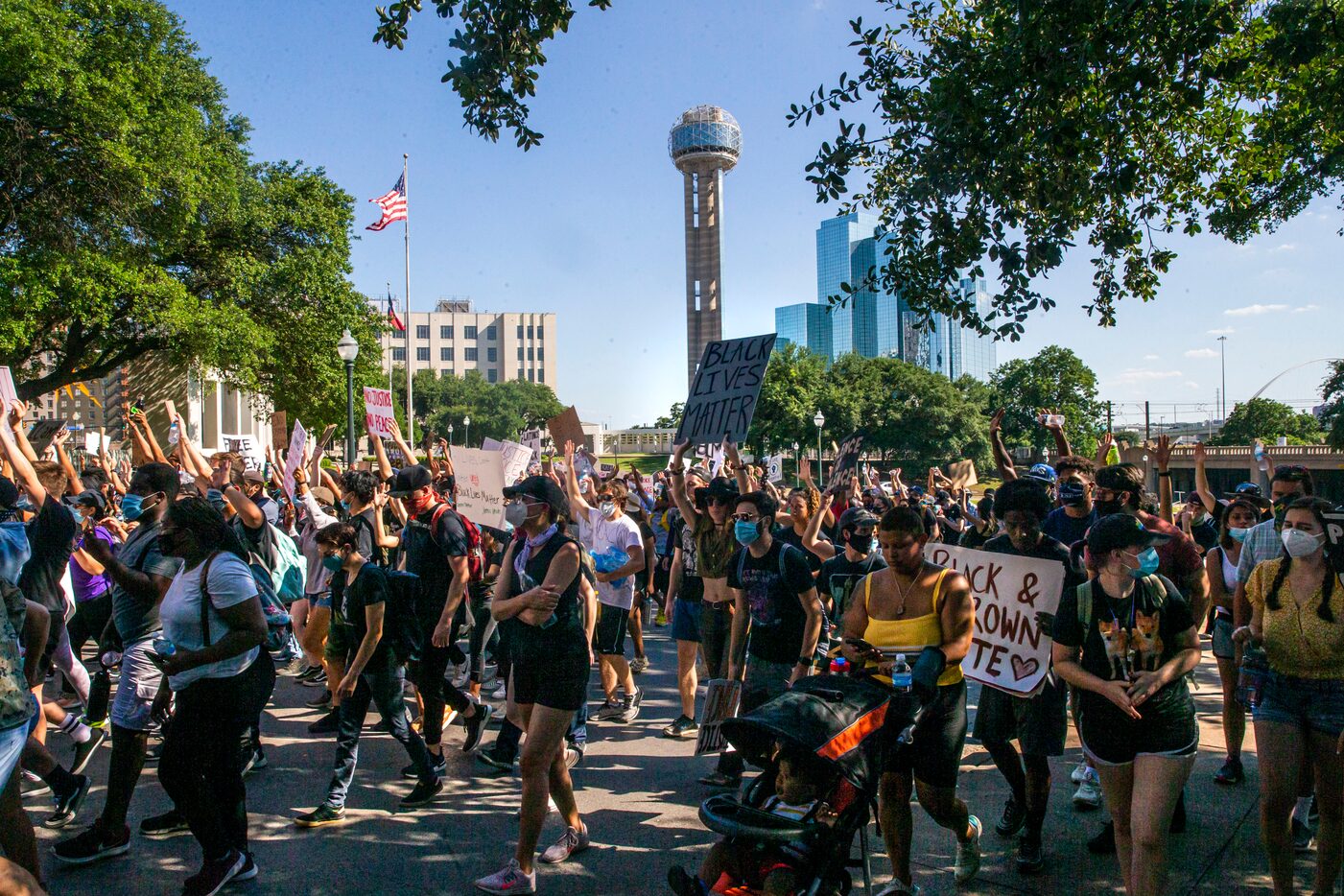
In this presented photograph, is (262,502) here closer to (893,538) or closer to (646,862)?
(646,862)

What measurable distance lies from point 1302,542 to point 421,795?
4768 mm

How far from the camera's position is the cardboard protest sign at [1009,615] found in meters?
4.84

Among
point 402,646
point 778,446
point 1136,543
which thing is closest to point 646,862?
point 402,646

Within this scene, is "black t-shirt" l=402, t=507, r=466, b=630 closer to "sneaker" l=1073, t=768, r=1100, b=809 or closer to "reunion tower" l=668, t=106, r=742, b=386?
Result: "sneaker" l=1073, t=768, r=1100, b=809

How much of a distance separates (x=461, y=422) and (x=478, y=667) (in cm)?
9436

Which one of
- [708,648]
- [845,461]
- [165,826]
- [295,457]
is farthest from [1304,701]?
[295,457]

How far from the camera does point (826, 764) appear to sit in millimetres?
3275

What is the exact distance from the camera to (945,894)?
4344mm

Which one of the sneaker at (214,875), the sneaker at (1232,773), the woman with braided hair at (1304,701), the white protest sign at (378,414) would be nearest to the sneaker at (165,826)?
the sneaker at (214,875)

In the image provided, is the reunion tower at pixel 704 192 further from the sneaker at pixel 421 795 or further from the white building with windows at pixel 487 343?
the sneaker at pixel 421 795

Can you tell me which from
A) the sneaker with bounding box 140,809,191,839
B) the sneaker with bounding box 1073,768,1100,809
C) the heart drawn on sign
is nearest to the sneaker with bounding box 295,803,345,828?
the sneaker with bounding box 140,809,191,839

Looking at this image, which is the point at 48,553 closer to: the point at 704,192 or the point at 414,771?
the point at 414,771

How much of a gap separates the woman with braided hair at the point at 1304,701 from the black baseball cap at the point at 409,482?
501 cm

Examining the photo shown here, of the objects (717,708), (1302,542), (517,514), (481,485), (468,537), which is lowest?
(717,708)
